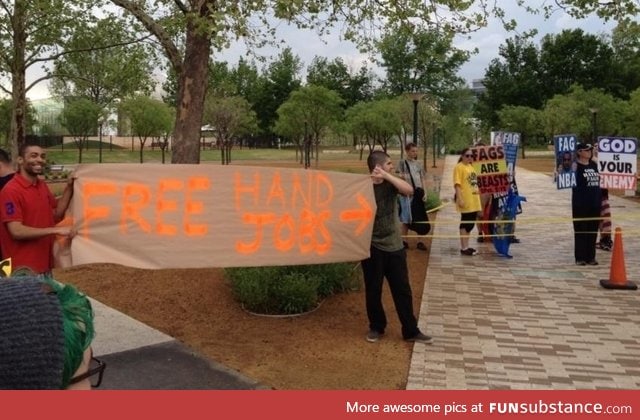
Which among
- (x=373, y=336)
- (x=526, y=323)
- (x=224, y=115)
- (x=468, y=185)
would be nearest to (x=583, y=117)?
(x=224, y=115)

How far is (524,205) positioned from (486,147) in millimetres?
9111

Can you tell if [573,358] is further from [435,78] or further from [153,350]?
[435,78]

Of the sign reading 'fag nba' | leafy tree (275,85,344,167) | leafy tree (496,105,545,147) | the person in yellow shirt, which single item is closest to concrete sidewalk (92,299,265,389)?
the sign reading 'fag nba'

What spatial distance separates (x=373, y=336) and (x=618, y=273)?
4.05 m

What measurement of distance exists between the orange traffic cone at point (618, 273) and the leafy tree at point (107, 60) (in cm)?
1028

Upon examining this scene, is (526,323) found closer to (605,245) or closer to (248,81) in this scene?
(605,245)

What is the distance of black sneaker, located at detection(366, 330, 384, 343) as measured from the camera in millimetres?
5590

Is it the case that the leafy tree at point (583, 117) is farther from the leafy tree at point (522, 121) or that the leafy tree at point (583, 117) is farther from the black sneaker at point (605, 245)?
the black sneaker at point (605, 245)

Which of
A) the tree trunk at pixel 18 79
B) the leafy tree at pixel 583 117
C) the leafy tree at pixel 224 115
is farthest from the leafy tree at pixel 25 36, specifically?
the leafy tree at pixel 583 117

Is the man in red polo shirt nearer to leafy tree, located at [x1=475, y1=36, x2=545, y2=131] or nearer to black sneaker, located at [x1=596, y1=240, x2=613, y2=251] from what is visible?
black sneaker, located at [x1=596, y1=240, x2=613, y2=251]

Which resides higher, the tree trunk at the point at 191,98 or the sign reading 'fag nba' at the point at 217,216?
the tree trunk at the point at 191,98

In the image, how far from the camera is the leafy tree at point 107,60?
48.1ft

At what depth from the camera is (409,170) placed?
369 inches

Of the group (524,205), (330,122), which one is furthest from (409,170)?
(330,122)
